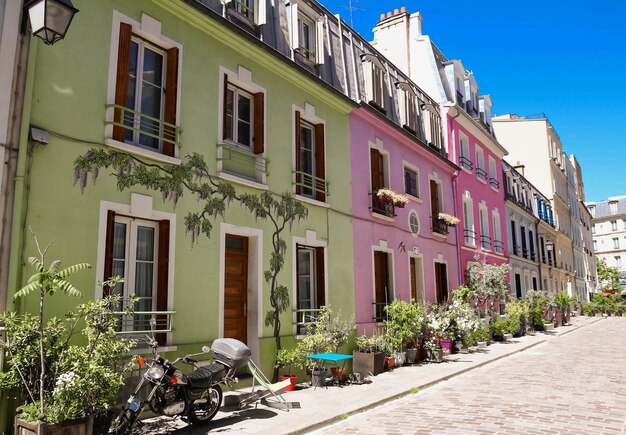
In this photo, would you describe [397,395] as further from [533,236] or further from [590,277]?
[590,277]

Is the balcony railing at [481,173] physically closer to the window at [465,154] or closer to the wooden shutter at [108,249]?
the window at [465,154]

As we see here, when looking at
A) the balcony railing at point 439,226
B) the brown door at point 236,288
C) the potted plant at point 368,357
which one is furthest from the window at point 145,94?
the balcony railing at point 439,226

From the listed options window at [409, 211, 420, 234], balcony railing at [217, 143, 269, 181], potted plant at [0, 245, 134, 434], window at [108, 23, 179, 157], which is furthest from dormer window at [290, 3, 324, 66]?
potted plant at [0, 245, 134, 434]

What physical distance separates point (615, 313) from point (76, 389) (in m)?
48.7

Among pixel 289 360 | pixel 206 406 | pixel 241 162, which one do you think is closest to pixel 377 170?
pixel 241 162

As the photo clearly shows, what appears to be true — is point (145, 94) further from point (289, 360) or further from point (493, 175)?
point (493, 175)

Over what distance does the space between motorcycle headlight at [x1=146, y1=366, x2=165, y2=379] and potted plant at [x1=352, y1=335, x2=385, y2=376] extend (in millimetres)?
6081

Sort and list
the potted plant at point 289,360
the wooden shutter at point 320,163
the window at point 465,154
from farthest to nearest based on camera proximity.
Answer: the window at point 465,154
the wooden shutter at point 320,163
the potted plant at point 289,360

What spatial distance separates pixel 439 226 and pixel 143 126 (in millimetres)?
12104

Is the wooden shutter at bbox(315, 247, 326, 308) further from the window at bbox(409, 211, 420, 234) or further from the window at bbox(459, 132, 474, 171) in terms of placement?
the window at bbox(459, 132, 474, 171)

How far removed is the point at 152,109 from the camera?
8.14m

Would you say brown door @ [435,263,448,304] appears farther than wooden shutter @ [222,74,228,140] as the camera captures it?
Yes

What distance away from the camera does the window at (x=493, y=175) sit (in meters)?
23.8

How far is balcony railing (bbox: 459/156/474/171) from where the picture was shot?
2027cm
